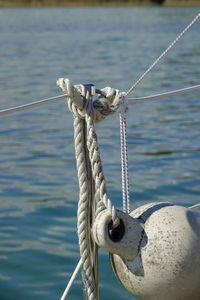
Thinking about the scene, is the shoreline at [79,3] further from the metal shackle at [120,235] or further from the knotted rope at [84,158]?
the metal shackle at [120,235]

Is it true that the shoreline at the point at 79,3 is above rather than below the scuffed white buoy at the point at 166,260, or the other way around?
below

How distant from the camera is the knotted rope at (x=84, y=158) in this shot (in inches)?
98.6

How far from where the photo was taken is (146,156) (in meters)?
7.14

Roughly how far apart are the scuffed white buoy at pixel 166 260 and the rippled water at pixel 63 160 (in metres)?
1.38

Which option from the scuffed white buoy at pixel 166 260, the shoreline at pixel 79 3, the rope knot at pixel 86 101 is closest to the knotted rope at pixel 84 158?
the rope knot at pixel 86 101

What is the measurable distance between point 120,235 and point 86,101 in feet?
1.78

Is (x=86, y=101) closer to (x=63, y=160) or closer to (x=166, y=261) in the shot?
(x=166, y=261)

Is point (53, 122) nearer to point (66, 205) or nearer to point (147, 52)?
point (66, 205)

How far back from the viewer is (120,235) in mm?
2451

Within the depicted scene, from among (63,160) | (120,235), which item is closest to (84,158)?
(120,235)

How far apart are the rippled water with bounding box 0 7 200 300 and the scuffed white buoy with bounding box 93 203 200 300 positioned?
4.52ft

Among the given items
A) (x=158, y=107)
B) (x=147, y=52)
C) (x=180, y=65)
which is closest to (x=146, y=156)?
(x=158, y=107)

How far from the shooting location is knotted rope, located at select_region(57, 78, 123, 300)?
2504 mm

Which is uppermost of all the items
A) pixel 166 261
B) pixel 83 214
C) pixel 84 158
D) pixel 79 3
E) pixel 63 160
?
pixel 84 158
